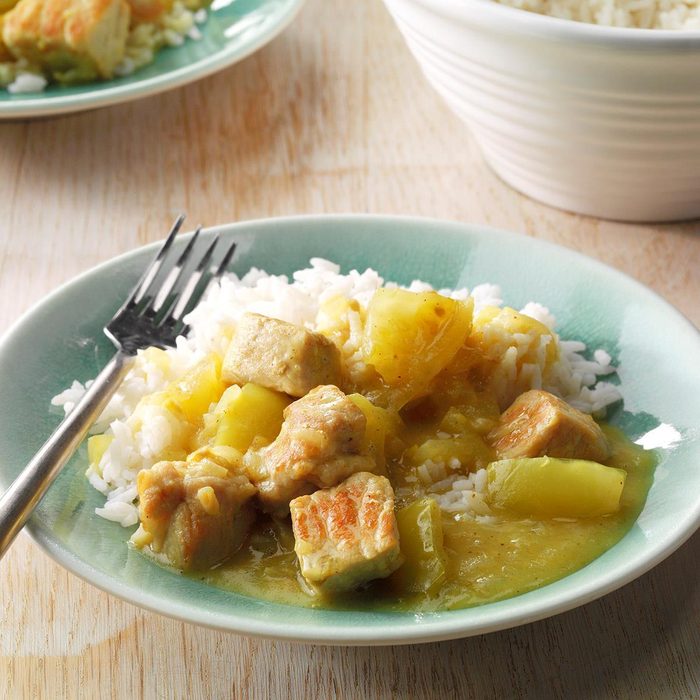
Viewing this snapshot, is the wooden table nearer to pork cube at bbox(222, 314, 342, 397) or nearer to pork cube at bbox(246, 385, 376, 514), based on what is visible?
pork cube at bbox(246, 385, 376, 514)

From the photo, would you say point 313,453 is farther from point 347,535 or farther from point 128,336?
point 128,336

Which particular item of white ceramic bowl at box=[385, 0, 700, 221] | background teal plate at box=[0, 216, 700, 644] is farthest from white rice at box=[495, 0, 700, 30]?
background teal plate at box=[0, 216, 700, 644]

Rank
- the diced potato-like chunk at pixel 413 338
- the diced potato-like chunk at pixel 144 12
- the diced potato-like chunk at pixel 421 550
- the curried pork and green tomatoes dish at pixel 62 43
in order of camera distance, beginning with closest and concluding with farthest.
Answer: the diced potato-like chunk at pixel 421 550 < the diced potato-like chunk at pixel 413 338 < the curried pork and green tomatoes dish at pixel 62 43 < the diced potato-like chunk at pixel 144 12

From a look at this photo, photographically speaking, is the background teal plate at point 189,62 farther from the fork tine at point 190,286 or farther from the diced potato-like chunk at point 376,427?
the diced potato-like chunk at point 376,427

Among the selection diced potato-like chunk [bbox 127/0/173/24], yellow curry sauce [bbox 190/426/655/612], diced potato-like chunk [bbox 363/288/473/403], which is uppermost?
diced potato-like chunk [bbox 127/0/173/24]

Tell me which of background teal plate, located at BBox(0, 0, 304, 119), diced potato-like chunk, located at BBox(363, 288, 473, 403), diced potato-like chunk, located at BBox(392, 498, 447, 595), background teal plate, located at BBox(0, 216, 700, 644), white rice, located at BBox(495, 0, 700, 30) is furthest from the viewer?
background teal plate, located at BBox(0, 0, 304, 119)

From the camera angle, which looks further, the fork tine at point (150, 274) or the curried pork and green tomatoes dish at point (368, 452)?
the fork tine at point (150, 274)

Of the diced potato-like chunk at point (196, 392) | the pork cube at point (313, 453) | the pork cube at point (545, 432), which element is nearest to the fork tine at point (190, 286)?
the diced potato-like chunk at point (196, 392)
